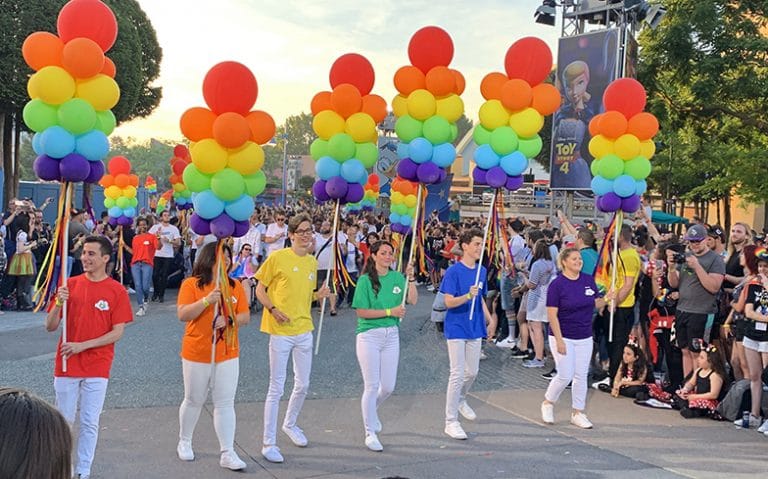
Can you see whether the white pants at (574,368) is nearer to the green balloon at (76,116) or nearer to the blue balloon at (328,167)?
the blue balloon at (328,167)

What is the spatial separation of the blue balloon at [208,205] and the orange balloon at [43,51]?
1384 mm

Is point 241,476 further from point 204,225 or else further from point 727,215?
point 727,215

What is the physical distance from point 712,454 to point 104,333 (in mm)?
4979

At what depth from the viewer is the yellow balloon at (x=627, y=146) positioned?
6.76 meters

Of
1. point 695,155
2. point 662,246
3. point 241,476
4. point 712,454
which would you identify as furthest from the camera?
point 695,155

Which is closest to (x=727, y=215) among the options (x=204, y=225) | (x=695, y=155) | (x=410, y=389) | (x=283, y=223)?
(x=695, y=155)

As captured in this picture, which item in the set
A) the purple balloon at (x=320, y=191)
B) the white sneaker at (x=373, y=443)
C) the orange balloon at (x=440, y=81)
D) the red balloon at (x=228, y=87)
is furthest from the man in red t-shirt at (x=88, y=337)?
the orange balloon at (x=440, y=81)

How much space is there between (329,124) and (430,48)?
4.21 ft

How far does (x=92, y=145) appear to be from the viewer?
15.9 ft

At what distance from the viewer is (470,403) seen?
6863mm

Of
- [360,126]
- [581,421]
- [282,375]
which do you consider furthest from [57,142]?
[581,421]

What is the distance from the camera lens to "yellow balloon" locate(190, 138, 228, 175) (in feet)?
16.1

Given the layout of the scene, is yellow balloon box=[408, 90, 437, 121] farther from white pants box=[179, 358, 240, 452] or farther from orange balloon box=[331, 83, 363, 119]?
white pants box=[179, 358, 240, 452]

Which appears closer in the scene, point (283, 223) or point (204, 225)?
point (204, 225)
